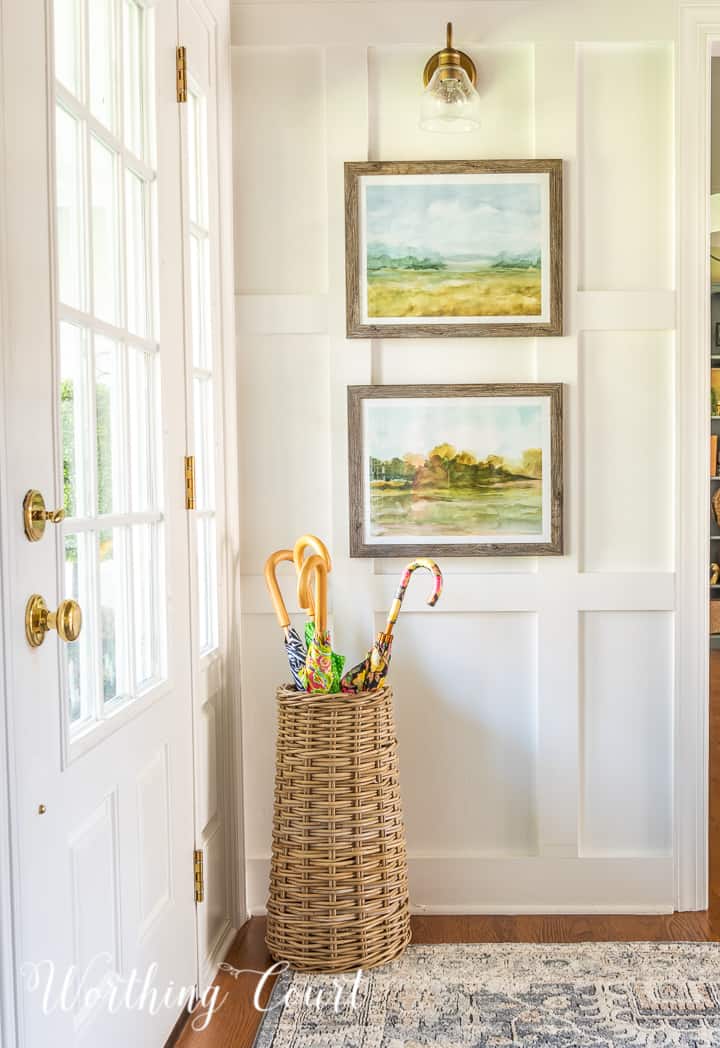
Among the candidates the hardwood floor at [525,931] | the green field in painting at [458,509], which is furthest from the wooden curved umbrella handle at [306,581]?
the hardwood floor at [525,931]

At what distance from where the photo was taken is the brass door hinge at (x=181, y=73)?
2162 mm

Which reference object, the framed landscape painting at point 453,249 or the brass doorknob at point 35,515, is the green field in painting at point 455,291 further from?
the brass doorknob at point 35,515

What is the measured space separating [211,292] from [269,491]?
0.55 m

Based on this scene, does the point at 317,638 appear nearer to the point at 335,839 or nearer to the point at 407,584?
the point at 407,584

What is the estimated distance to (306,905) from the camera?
7.62ft

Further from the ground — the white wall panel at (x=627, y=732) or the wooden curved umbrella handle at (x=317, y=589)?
the wooden curved umbrella handle at (x=317, y=589)

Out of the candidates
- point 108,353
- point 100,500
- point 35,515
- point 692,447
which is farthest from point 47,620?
point 692,447

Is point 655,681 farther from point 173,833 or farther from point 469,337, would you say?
point 173,833

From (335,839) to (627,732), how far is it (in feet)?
2.90

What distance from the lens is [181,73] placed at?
2.18 metres

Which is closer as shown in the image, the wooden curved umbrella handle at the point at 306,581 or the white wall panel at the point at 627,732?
the wooden curved umbrella handle at the point at 306,581

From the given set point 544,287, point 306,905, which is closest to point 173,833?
point 306,905

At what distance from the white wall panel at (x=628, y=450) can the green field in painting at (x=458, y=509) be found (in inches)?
6.3

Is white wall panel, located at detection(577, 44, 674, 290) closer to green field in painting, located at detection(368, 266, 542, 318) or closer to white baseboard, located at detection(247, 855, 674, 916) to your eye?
green field in painting, located at detection(368, 266, 542, 318)
